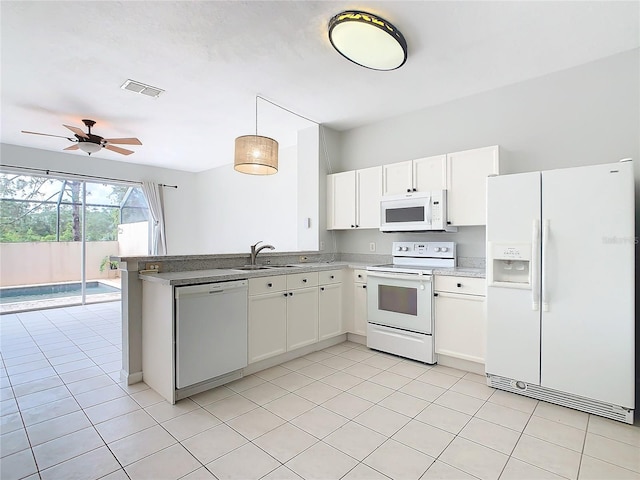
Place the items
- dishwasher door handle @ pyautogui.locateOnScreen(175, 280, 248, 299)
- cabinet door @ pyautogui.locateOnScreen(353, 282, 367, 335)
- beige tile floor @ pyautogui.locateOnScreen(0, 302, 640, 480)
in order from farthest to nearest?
cabinet door @ pyautogui.locateOnScreen(353, 282, 367, 335)
dishwasher door handle @ pyautogui.locateOnScreen(175, 280, 248, 299)
beige tile floor @ pyautogui.locateOnScreen(0, 302, 640, 480)

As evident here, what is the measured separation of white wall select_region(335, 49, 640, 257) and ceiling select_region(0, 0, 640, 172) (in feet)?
0.44

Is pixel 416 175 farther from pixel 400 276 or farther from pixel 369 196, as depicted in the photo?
pixel 400 276

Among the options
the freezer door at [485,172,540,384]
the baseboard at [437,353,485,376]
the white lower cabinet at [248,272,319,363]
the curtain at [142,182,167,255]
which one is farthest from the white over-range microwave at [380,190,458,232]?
the curtain at [142,182,167,255]

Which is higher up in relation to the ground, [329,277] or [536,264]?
[536,264]

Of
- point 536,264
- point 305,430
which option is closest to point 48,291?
point 305,430

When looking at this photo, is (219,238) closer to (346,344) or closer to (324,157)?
(324,157)

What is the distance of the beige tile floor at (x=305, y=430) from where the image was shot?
175 centimetres

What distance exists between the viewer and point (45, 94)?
347cm

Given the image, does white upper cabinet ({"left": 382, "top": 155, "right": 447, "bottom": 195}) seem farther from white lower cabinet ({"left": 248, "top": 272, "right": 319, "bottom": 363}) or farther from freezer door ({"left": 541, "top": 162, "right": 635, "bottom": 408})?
white lower cabinet ({"left": 248, "top": 272, "right": 319, "bottom": 363})

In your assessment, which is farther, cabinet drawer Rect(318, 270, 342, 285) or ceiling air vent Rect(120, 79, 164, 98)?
cabinet drawer Rect(318, 270, 342, 285)

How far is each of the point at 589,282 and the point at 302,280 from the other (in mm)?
2314

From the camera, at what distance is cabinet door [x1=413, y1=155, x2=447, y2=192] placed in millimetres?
3404

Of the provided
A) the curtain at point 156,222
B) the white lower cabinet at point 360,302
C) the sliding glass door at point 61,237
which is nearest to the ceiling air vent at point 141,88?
the white lower cabinet at point 360,302

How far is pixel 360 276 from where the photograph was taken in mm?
3809
